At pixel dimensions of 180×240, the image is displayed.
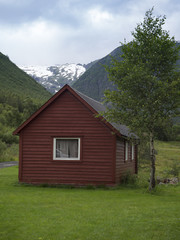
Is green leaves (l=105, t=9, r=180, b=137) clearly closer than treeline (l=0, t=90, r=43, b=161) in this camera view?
Yes

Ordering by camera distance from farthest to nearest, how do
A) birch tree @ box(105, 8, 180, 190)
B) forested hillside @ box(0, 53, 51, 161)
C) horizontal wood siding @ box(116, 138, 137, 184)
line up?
1. forested hillside @ box(0, 53, 51, 161)
2. horizontal wood siding @ box(116, 138, 137, 184)
3. birch tree @ box(105, 8, 180, 190)

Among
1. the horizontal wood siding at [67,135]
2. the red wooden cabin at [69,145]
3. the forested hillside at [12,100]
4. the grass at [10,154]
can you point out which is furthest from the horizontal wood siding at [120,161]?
the forested hillside at [12,100]

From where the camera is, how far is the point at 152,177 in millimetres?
17719

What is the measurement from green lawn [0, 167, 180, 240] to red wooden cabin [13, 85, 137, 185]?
2349 millimetres

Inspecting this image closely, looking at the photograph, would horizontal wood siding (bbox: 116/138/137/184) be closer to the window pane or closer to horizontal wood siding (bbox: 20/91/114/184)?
horizontal wood siding (bbox: 20/91/114/184)

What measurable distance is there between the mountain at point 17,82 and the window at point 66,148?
301 feet

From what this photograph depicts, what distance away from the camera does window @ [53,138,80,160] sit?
19.4 meters

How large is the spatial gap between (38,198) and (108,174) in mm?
5345

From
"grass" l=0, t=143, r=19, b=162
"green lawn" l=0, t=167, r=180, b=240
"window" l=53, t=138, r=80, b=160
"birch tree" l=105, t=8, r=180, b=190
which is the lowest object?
"green lawn" l=0, t=167, r=180, b=240

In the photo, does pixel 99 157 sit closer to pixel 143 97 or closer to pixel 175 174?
pixel 143 97

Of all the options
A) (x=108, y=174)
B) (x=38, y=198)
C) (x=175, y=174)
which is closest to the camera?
(x=38, y=198)

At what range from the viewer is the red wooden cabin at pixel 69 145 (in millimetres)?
19000

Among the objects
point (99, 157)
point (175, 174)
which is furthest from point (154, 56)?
point (175, 174)

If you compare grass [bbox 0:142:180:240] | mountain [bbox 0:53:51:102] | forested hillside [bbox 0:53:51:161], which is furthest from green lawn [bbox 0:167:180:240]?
mountain [bbox 0:53:51:102]
